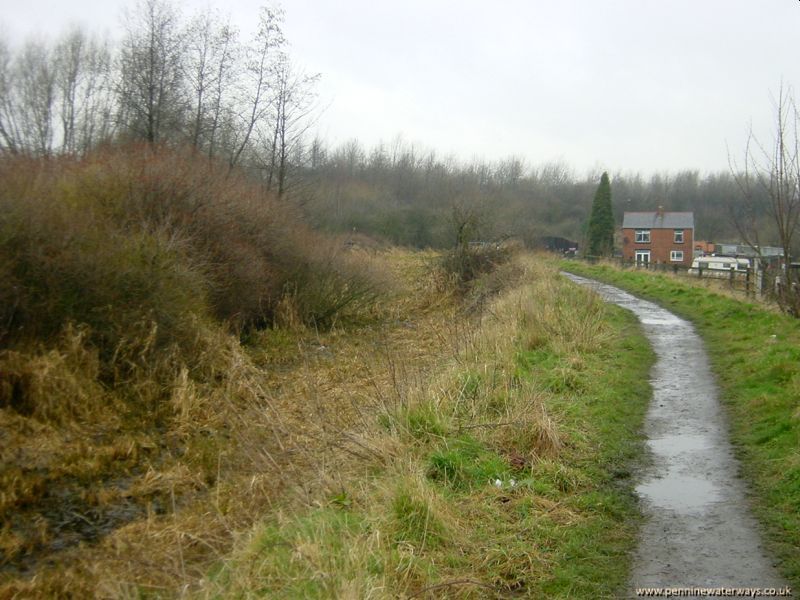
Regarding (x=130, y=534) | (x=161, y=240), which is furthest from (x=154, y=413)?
(x=130, y=534)

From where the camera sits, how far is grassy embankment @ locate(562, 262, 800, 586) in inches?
252

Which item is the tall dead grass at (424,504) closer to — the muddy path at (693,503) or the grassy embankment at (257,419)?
the grassy embankment at (257,419)

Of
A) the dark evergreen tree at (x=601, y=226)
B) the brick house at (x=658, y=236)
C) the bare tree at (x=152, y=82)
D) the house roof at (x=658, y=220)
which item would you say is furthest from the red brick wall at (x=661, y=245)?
the bare tree at (x=152, y=82)

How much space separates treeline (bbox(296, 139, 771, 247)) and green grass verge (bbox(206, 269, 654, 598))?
13.1 meters

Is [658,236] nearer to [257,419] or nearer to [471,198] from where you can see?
[471,198]

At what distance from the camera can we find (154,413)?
519 inches

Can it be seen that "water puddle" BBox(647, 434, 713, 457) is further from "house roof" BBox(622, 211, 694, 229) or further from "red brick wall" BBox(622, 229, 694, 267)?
"house roof" BBox(622, 211, 694, 229)

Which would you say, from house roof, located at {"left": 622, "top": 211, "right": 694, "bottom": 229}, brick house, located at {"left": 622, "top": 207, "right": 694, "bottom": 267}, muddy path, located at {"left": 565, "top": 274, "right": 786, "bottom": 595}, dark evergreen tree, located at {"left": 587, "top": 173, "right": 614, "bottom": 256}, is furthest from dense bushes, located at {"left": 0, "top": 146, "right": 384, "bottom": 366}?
house roof, located at {"left": 622, "top": 211, "right": 694, "bottom": 229}

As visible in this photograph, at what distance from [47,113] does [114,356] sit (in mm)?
15155

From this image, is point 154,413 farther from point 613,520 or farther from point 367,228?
point 367,228

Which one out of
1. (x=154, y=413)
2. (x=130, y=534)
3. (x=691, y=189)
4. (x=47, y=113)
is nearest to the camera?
(x=130, y=534)

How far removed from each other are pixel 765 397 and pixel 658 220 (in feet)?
225

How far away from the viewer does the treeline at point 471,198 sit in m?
32.4

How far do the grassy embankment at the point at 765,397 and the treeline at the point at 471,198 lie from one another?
4016 millimetres
